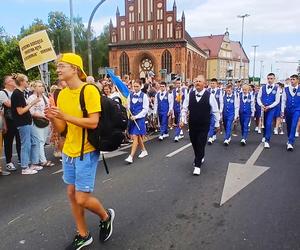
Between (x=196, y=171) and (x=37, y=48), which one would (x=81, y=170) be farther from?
(x=196, y=171)

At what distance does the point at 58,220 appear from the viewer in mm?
4617

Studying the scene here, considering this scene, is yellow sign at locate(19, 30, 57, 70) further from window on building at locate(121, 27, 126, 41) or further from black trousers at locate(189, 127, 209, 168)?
window on building at locate(121, 27, 126, 41)

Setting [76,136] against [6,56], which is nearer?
[76,136]

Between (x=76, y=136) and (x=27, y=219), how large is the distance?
177 centimetres

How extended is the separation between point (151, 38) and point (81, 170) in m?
59.6

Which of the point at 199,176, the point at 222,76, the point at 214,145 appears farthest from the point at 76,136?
the point at 222,76

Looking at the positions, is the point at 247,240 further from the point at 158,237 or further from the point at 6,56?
the point at 6,56

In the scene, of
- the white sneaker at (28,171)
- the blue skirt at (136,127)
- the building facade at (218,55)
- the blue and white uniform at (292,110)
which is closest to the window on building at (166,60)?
the building facade at (218,55)

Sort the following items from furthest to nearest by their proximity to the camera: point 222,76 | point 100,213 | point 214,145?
→ 1. point 222,76
2. point 214,145
3. point 100,213

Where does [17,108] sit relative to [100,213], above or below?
above

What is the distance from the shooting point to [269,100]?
9844mm

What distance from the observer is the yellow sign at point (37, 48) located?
5.71m

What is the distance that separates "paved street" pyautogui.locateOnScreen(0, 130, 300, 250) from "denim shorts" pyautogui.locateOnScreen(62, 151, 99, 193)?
2.43ft

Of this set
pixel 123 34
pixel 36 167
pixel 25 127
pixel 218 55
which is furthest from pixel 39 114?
pixel 218 55
